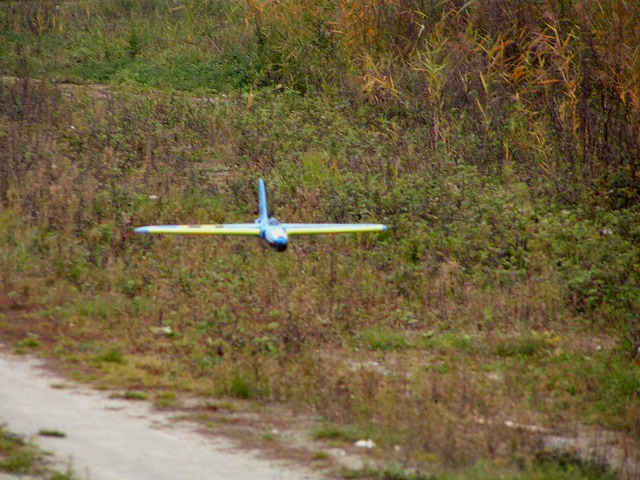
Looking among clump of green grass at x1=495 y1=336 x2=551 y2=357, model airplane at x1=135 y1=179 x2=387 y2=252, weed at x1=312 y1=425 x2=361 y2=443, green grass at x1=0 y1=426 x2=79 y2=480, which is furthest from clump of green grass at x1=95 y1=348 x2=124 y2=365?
clump of green grass at x1=495 y1=336 x2=551 y2=357

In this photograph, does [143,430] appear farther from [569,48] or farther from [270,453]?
[569,48]

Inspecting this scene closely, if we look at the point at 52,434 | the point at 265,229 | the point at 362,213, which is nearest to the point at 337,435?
the point at 52,434

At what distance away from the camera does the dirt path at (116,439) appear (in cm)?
502

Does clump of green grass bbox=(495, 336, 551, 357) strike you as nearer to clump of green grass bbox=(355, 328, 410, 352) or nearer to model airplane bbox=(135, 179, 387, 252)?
clump of green grass bbox=(355, 328, 410, 352)

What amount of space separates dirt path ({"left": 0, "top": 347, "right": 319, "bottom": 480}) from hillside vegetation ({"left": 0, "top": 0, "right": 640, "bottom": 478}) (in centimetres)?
45

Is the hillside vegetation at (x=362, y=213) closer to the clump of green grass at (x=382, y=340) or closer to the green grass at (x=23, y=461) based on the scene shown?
the clump of green grass at (x=382, y=340)

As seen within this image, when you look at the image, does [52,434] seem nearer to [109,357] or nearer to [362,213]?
[109,357]

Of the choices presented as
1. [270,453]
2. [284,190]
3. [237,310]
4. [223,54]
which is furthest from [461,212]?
[223,54]

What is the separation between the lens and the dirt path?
5.02 metres

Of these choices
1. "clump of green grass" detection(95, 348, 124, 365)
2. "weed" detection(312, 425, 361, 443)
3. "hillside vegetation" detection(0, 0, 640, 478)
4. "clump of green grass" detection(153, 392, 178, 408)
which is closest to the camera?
"weed" detection(312, 425, 361, 443)

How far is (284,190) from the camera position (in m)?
10.3

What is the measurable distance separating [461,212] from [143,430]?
16.4 ft

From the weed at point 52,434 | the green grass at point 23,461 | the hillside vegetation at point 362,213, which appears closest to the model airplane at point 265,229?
the hillside vegetation at point 362,213

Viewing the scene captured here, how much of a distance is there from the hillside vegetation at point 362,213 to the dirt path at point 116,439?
45 centimetres
